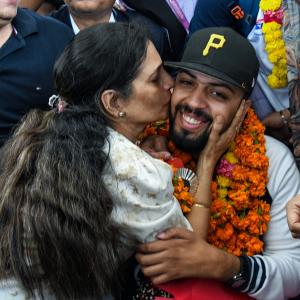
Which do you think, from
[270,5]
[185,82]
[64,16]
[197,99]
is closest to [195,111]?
[197,99]

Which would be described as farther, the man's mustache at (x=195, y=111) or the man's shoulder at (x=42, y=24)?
the man's shoulder at (x=42, y=24)

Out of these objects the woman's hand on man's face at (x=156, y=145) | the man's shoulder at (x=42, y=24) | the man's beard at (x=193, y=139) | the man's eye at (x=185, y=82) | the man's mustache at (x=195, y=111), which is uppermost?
the man's shoulder at (x=42, y=24)

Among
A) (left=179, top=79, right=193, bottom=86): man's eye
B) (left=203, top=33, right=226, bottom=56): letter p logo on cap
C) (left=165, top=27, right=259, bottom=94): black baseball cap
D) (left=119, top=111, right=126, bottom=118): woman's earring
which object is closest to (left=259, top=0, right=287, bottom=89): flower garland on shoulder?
(left=165, top=27, right=259, bottom=94): black baseball cap

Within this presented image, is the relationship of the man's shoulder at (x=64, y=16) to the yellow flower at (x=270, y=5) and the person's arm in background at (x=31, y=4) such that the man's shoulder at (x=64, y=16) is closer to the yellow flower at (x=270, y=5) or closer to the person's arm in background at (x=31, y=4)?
the person's arm in background at (x=31, y=4)

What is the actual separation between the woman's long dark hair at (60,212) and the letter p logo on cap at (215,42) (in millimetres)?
803

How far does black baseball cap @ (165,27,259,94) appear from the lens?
261cm

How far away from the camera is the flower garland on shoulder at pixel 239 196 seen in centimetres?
252

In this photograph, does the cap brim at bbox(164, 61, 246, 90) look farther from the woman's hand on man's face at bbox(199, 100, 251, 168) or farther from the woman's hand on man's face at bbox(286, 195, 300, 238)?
the woman's hand on man's face at bbox(286, 195, 300, 238)

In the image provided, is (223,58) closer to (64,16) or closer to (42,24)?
(42,24)

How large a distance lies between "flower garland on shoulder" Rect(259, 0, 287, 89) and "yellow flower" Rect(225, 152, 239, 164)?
1.91ft

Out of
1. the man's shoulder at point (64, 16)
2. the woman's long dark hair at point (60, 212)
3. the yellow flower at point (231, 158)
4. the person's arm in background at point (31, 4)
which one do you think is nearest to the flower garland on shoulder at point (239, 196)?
the yellow flower at point (231, 158)

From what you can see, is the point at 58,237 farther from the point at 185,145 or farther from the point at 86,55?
the point at 185,145

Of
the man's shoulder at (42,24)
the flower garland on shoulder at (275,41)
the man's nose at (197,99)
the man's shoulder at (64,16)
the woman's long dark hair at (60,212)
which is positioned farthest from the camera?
the man's shoulder at (64,16)

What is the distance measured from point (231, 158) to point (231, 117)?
0.19 metres
